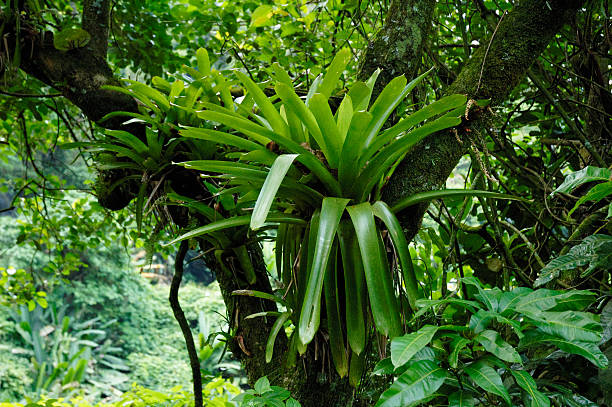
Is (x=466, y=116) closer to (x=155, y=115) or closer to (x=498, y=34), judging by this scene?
(x=498, y=34)

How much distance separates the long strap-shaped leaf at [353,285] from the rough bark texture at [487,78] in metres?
0.15

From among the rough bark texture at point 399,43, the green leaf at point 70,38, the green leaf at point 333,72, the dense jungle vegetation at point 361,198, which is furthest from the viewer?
the green leaf at point 70,38

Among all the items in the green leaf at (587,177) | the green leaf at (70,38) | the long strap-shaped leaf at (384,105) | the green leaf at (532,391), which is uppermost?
the green leaf at (70,38)

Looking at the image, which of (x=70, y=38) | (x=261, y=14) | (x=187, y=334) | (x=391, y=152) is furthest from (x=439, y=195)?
(x=70, y=38)

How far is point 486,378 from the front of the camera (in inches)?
26.9

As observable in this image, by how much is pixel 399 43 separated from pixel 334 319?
0.65 meters

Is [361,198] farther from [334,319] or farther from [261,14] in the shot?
[261,14]

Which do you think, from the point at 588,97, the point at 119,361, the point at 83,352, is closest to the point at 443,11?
the point at 588,97

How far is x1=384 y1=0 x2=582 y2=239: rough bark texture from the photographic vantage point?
3.31ft

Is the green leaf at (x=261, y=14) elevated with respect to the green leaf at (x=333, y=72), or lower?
elevated

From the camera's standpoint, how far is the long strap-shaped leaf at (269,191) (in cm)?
71

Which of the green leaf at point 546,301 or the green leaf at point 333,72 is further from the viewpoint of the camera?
the green leaf at point 333,72

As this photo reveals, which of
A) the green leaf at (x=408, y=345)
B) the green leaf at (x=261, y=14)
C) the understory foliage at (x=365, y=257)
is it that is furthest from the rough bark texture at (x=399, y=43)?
the green leaf at (x=408, y=345)

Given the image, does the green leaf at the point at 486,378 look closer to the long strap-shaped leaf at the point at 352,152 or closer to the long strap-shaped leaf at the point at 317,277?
the long strap-shaped leaf at the point at 317,277
